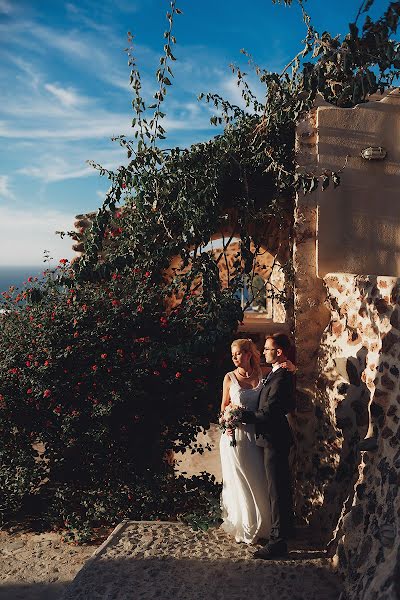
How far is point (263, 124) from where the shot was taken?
275 inches

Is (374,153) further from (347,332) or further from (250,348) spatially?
(250,348)

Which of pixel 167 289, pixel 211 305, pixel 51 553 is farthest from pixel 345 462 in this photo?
pixel 51 553

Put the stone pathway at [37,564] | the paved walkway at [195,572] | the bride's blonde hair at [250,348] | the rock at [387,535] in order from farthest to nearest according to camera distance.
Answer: the stone pathway at [37,564] → the bride's blonde hair at [250,348] → the paved walkway at [195,572] → the rock at [387,535]

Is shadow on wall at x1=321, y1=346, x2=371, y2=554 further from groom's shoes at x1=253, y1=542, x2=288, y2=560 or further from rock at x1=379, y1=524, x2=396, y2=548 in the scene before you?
rock at x1=379, y1=524, x2=396, y2=548

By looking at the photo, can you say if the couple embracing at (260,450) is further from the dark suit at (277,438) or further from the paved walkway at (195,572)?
the paved walkway at (195,572)

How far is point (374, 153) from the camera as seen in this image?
21.2ft

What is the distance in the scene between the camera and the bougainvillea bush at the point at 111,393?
6883mm

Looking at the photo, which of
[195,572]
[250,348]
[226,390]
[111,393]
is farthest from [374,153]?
[195,572]

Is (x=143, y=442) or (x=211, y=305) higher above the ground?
(x=211, y=305)

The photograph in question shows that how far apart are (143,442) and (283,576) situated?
2.50 meters

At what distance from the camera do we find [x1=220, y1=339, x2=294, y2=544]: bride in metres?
5.58

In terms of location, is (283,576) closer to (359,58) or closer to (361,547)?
(361,547)

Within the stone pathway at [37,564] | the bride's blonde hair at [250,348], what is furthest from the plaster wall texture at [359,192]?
the stone pathway at [37,564]

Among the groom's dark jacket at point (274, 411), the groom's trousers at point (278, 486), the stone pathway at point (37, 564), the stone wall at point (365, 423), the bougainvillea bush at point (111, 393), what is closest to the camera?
the stone wall at point (365, 423)
